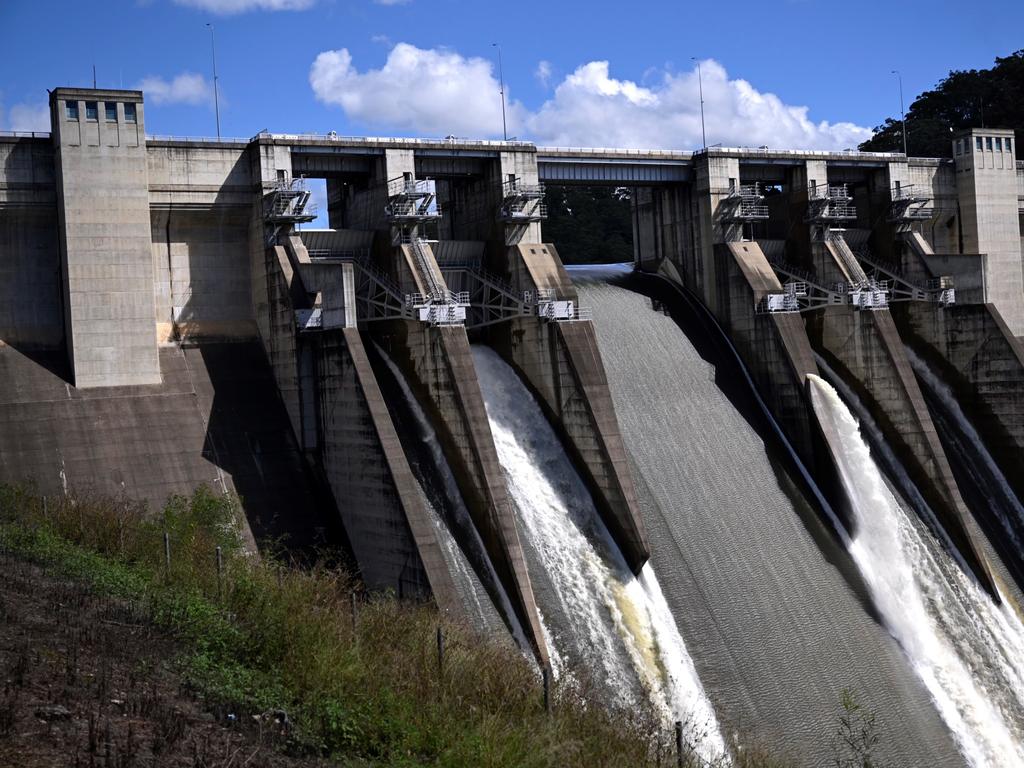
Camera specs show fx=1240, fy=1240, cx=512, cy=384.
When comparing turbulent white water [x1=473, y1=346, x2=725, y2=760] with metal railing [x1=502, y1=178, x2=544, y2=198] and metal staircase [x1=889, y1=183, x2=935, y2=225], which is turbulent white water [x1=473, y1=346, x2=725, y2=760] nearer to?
metal railing [x1=502, y1=178, x2=544, y2=198]

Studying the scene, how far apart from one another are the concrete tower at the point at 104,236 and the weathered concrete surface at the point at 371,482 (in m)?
4.29

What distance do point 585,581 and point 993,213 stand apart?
2454 centimetres

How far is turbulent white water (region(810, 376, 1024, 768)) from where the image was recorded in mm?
28672

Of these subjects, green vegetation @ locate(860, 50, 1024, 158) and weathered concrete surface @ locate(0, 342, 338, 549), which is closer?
weathered concrete surface @ locate(0, 342, 338, 549)

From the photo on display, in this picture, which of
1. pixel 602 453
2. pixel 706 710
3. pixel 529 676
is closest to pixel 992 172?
pixel 602 453

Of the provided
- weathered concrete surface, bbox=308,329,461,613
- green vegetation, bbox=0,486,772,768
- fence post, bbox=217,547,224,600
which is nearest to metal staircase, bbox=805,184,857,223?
weathered concrete surface, bbox=308,329,461,613


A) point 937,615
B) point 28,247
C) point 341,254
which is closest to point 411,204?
point 341,254

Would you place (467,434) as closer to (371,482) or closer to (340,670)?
(371,482)

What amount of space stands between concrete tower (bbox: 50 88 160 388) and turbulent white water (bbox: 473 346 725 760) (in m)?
8.75

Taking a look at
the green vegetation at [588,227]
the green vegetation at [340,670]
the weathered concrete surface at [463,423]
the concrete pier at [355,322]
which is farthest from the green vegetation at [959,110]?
the green vegetation at [340,670]

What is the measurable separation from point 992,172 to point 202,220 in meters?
28.1

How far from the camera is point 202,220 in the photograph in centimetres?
3089

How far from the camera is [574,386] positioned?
30.7 metres

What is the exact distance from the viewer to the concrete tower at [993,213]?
43.5m
